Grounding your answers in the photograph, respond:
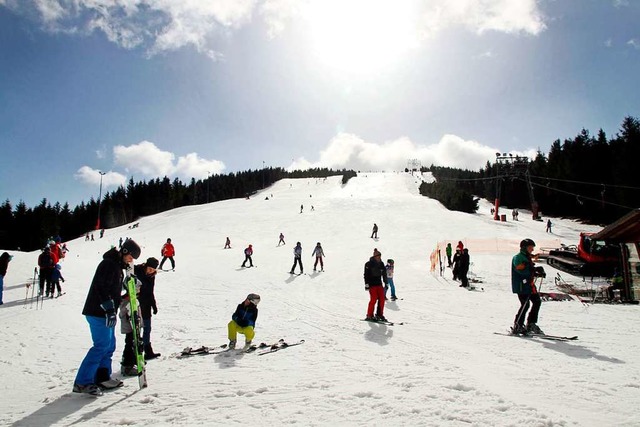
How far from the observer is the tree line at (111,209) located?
80250 mm

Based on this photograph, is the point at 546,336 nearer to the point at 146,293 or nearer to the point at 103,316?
the point at 146,293

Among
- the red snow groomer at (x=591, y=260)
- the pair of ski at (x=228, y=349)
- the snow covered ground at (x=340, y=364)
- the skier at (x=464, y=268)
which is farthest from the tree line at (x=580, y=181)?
the pair of ski at (x=228, y=349)

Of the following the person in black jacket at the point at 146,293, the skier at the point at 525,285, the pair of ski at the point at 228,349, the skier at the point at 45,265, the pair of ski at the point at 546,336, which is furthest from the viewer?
the skier at the point at 45,265

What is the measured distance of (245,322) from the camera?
684 cm

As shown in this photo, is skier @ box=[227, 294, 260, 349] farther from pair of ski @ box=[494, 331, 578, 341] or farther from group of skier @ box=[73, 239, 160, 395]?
pair of ski @ box=[494, 331, 578, 341]

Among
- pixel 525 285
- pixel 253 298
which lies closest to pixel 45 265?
pixel 253 298

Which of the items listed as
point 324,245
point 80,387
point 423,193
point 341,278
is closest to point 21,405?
point 80,387

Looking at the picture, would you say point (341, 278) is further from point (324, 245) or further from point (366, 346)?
point (324, 245)

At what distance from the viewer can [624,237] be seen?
13445 mm

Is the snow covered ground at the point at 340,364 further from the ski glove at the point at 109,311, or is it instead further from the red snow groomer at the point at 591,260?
the red snow groomer at the point at 591,260

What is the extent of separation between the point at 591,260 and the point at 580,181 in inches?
1917

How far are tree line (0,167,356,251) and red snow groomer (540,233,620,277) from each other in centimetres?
8055

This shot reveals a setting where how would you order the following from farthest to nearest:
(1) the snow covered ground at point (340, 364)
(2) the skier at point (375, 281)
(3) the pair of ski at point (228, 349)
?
(2) the skier at point (375, 281), (3) the pair of ski at point (228, 349), (1) the snow covered ground at point (340, 364)

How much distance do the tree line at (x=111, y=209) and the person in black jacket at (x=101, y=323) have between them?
91.7 metres
